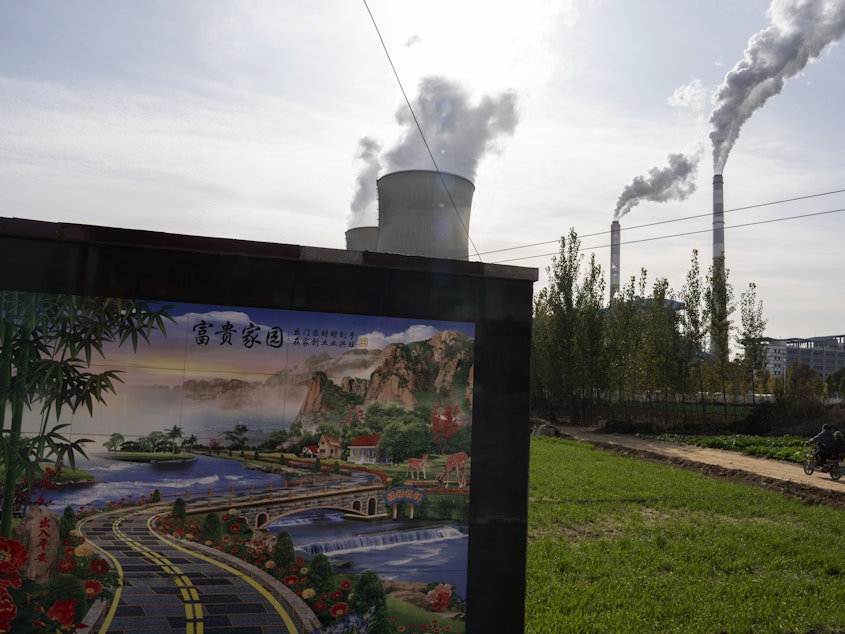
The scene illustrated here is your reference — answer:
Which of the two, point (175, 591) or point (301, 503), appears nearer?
point (175, 591)

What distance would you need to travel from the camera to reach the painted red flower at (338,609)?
4.97m

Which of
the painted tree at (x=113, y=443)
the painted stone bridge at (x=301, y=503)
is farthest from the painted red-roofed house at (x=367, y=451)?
the painted tree at (x=113, y=443)

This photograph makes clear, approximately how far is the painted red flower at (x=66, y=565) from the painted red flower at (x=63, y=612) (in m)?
0.24

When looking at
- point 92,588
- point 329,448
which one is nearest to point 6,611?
point 92,588

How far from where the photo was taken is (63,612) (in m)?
4.57

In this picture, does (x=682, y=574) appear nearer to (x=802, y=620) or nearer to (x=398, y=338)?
(x=802, y=620)

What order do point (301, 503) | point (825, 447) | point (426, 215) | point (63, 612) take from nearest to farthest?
point (63, 612) < point (301, 503) < point (426, 215) < point (825, 447)

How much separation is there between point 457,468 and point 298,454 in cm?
146

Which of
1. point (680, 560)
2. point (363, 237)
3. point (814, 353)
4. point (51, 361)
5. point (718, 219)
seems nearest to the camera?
point (51, 361)

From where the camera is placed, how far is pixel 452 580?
17.3 feet

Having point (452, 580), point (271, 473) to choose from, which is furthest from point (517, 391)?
point (271, 473)

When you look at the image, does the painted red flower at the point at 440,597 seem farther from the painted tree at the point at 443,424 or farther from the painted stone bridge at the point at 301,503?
the painted tree at the point at 443,424

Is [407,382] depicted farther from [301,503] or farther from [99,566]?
[99,566]

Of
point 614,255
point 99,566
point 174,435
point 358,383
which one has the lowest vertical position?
point 99,566
